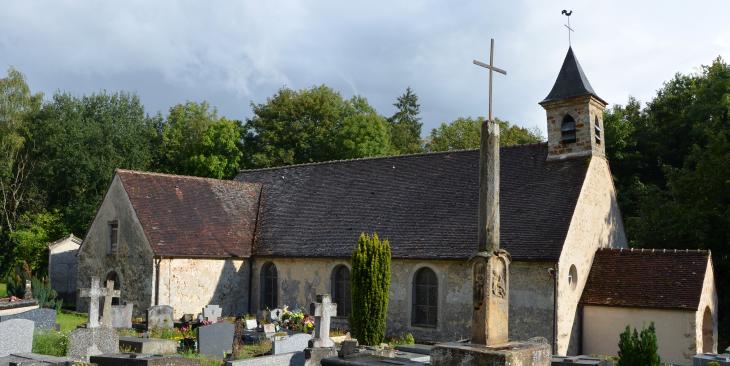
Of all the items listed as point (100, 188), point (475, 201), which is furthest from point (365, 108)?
point (475, 201)

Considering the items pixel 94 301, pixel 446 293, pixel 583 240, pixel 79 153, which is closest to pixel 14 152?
pixel 79 153

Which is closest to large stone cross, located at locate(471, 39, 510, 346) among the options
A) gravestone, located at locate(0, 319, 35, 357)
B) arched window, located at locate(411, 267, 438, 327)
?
gravestone, located at locate(0, 319, 35, 357)

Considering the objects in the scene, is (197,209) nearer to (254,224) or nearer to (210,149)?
(254,224)

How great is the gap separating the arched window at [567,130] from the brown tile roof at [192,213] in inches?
527

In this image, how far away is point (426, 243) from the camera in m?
23.2

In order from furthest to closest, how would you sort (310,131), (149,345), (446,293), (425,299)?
(310,131) < (425,299) < (446,293) < (149,345)

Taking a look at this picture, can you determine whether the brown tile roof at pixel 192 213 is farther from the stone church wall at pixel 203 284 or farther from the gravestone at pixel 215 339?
the gravestone at pixel 215 339

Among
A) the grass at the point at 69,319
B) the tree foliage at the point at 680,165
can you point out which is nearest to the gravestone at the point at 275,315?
the grass at the point at 69,319

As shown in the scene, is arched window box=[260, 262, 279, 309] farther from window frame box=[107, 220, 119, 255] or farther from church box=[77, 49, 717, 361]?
window frame box=[107, 220, 119, 255]

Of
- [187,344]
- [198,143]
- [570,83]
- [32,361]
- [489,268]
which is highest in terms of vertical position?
[198,143]

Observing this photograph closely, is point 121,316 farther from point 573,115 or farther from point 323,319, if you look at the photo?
point 573,115

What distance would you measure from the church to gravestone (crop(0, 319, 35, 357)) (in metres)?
9.03

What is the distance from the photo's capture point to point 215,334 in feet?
59.9

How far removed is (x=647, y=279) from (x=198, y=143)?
39.0m
